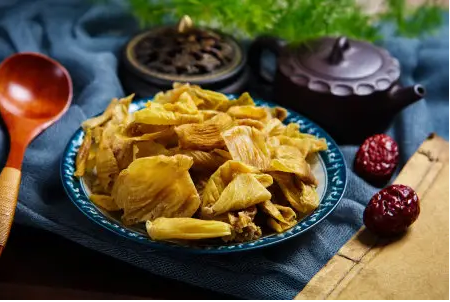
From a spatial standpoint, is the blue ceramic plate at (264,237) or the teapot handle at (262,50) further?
the teapot handle at (262,50)

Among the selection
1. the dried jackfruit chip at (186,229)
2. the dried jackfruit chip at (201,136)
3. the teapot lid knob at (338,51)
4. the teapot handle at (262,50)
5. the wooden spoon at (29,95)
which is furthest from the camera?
the teapot handle at (262,50)

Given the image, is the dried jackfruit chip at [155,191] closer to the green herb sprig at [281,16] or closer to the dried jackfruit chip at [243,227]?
the dried jackfruit chip at [243,227]

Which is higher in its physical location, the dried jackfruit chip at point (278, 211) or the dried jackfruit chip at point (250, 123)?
the dried jackfruit chip at point (250, 123)

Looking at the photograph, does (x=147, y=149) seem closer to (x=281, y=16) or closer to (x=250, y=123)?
(x=250, y=123)

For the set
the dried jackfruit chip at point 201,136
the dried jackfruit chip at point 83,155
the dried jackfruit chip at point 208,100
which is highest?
the dried jackfruit chip at point 201,136

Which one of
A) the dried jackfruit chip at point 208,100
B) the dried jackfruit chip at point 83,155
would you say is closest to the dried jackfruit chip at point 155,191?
the dried jackfruit chip at point 83,155

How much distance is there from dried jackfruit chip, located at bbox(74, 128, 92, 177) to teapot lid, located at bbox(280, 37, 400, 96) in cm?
48

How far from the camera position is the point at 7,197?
92cm

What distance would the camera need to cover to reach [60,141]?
1158 mm

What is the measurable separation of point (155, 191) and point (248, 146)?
17 cm

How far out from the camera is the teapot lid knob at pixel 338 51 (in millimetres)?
1264

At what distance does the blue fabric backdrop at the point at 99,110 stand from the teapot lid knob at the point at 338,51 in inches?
7.9

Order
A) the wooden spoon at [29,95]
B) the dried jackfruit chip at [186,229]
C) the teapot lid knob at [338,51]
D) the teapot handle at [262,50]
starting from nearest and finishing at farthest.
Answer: the dried jackfruit chip at [186,229]
the wooden spoon at [29,95]
the teapot lid knob at [338,51]
the teapot handle at [262,50]

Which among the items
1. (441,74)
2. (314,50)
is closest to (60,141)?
(314,50)
